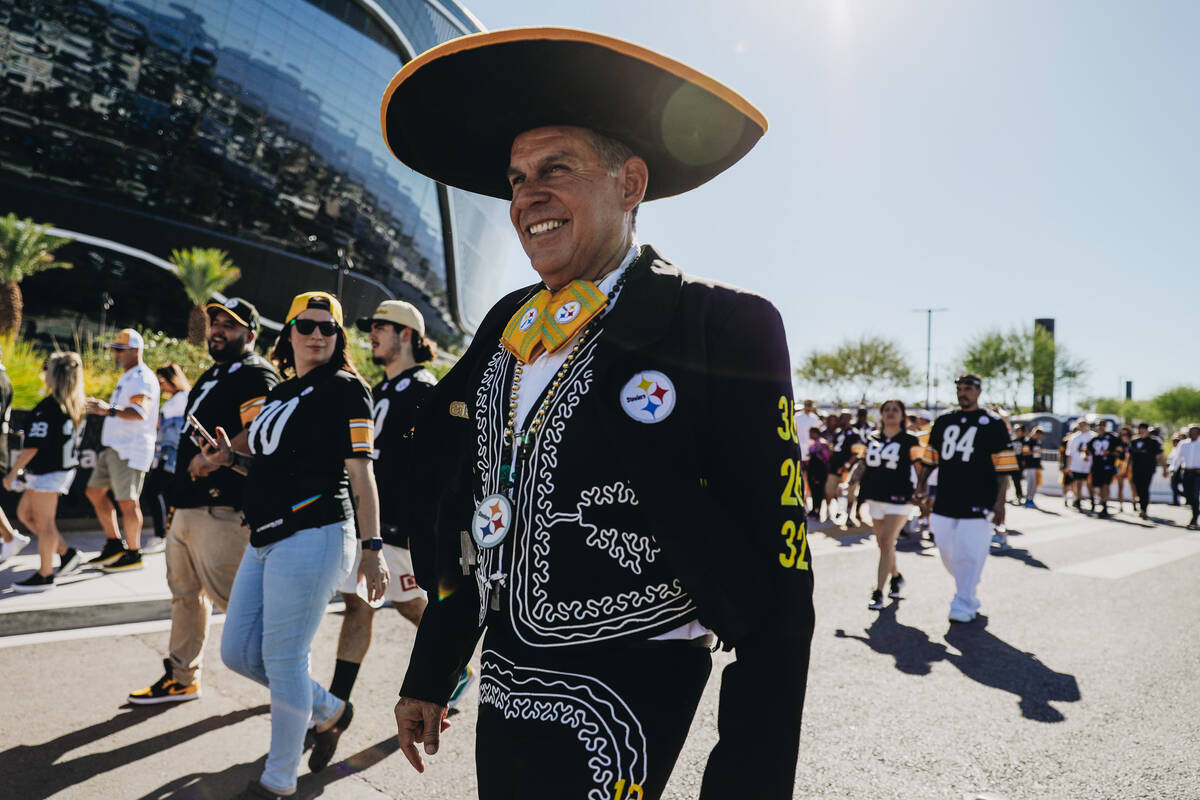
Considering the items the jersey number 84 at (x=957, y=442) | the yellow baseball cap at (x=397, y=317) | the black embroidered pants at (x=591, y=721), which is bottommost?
the black embroidered pants at (x=591, y=721)

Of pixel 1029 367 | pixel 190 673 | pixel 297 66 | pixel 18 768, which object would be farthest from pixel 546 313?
pixel 1029 367

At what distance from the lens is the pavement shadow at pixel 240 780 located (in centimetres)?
320

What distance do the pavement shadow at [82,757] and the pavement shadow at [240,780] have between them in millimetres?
116

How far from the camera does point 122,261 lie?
1174 inches

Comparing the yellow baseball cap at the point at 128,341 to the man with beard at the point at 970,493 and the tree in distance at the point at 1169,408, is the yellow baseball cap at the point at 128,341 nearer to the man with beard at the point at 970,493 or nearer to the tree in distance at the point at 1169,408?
the man with beard at the point at 970,493

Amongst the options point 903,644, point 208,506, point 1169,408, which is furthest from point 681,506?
point 1169,408

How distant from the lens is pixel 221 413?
3.92 m

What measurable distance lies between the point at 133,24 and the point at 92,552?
95.4 ft

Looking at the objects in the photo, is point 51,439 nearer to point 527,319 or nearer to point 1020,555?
point 527,319

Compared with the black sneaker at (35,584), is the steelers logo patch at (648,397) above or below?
above

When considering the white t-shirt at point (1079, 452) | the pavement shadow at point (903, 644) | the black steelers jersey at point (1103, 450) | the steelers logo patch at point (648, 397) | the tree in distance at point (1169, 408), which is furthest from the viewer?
the tree in distance at point (1169, 408)

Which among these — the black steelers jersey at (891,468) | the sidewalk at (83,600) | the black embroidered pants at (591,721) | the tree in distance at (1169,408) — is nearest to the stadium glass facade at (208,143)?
the sidewalk at (83,600)

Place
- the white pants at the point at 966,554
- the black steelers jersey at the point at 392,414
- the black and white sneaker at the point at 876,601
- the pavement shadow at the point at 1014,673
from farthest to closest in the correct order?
the black and white sneaker at the point at 876,601 → the white pants at the point at 966,554 → the pavement shadow at the point at 1014,673 → the black steelers jersey at the point at 392,414

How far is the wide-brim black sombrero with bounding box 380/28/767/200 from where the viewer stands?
56.7 inches
